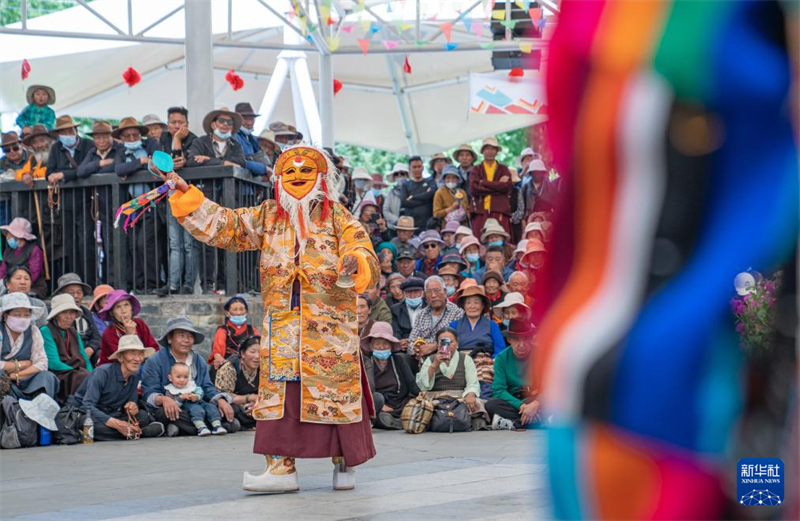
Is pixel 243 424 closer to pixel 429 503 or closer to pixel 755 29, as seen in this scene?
pixel 429 503

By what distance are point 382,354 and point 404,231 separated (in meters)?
4.04

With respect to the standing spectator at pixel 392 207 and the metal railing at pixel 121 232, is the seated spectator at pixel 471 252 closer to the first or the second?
the standing spectator at pixel 392 207

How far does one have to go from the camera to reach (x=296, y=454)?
638 cm

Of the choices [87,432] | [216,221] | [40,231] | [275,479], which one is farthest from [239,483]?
[40,231]

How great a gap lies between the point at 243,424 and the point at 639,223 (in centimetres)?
907

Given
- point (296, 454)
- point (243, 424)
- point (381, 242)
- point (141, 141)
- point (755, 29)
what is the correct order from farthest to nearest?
point (381, 242) < point (141, 141) < point (243, 424) < point (296, 454) < point (755, 29)

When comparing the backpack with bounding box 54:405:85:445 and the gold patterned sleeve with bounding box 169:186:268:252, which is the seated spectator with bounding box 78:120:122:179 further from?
the gold patterned sleeve with bounding box 169:186:268:252

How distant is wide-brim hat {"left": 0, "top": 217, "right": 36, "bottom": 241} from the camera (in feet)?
38.5

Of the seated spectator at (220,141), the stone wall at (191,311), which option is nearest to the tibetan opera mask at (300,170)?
the stone wall at (191,311)

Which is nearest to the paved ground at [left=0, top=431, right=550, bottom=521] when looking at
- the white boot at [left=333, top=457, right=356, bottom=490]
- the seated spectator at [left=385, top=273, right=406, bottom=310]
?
the white boot at [left=333, top=457, right=356, bottom=490]

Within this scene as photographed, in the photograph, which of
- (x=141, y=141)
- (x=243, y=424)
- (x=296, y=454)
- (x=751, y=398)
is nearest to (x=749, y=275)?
(x=751, y=398)

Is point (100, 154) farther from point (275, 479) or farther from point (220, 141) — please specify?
point (275, 479)

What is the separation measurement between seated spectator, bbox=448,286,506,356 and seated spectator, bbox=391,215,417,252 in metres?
3.48

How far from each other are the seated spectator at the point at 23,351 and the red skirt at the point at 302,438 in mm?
3368
